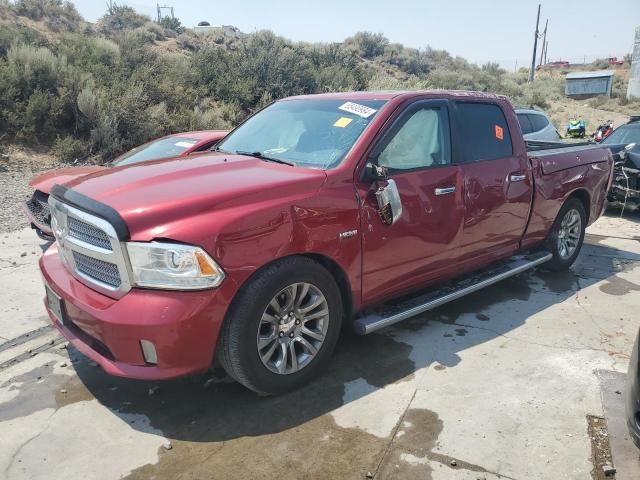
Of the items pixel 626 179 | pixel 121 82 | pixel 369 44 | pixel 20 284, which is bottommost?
pixel 20 284

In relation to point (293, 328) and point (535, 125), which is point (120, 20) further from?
point (293, 328)

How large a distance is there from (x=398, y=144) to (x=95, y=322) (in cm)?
237

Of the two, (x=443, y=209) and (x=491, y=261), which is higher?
(x=443, y=209)

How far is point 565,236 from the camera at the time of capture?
5852mm

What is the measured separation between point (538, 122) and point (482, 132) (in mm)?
5836

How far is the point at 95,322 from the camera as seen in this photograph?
297 cm

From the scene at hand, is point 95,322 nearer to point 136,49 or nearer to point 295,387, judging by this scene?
point 295,387

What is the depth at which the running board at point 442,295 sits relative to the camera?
3.74 metres

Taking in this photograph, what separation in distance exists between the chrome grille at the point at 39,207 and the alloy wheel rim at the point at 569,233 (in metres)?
5.66

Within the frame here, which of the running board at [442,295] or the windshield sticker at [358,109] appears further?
the windshield sticker at [358,109]

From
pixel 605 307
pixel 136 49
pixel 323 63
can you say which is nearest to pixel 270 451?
pixel 605 307

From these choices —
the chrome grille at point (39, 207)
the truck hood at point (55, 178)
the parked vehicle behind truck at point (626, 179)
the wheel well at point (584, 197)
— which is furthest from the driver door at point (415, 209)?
the parked vehicle behind truck at point (626, 179)

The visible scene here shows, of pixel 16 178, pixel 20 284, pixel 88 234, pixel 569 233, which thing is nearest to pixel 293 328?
pixel 88 234

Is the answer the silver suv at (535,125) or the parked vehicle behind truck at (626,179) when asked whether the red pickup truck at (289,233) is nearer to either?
the parked vehicle behind truck at (626,179)
